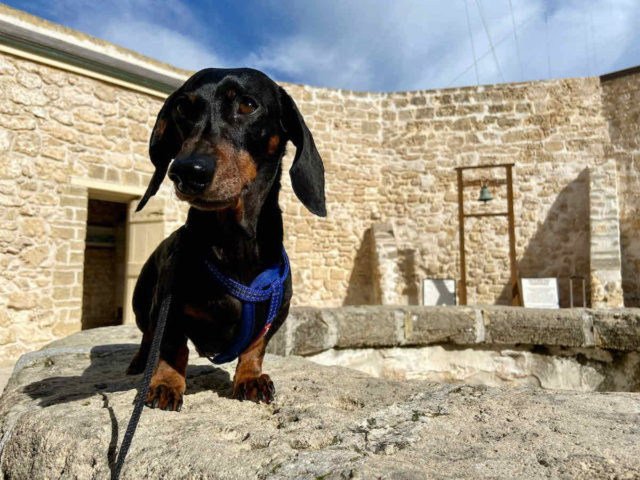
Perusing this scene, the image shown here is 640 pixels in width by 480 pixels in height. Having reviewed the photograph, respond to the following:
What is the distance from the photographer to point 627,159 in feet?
28.5

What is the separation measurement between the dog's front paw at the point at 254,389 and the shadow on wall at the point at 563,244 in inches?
336

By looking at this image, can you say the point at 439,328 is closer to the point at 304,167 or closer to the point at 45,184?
the point at 304,167

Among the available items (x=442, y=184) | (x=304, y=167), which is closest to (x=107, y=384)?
(x=304, y=167)

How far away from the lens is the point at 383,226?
383 inches

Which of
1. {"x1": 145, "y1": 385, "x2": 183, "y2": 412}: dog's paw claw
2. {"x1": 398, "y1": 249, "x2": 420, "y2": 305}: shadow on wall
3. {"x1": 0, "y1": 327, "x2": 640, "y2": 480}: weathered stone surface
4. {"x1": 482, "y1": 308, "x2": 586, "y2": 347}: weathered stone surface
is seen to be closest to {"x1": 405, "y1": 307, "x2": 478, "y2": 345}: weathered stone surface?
{"x1": 482, "y1": 308, "x2": 586, "y2": 347}: weathered stone surface

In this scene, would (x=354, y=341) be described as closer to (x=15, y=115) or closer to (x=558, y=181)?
(x=15, y=115)

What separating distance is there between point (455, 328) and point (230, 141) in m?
2.61

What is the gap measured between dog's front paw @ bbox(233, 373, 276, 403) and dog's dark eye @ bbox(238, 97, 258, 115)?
881 millimetres

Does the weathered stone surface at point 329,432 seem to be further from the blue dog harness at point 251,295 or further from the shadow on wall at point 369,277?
the shadow on wall at point 369,277

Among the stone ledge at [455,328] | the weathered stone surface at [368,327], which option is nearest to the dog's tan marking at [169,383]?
the stone ledge at [455,328]

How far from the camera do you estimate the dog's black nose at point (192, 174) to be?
3.62 feet

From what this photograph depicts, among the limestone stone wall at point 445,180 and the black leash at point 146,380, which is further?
the limestone stone wall at point 445,180

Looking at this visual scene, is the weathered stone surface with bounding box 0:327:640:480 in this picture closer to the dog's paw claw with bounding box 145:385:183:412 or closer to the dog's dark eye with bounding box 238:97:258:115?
the dog's paw claw with bounding box 145:385:183:412

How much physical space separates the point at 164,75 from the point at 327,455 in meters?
6.76
